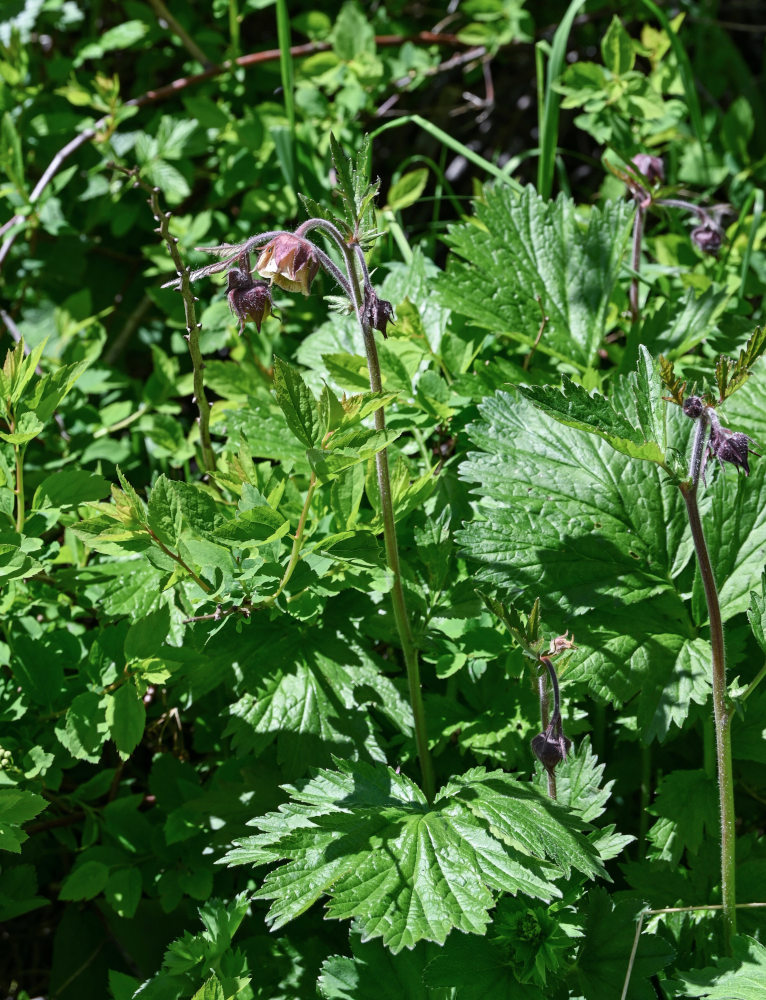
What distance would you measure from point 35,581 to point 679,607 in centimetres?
132

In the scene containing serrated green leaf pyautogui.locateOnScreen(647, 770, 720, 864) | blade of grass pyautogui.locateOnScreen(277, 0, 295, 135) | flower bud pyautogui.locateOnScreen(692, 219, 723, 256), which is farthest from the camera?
blade of grass pyautogui.locateOnScreen(277, 0, 295, 135)

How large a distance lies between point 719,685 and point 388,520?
0.59 m

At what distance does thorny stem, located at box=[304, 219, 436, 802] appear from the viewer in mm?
→ 1497

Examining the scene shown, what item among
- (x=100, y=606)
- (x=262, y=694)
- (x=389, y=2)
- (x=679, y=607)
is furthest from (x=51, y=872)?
(x=389, y=2)

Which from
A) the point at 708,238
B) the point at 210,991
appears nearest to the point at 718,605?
the point at 210,991

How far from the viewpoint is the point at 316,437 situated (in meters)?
1.47

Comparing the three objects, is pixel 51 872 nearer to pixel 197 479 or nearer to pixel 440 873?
pixel 197 479

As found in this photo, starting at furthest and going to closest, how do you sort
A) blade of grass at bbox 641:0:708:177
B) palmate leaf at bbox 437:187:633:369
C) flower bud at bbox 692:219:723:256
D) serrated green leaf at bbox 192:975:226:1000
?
blade of grass at bbox 641:0:708:177 → flower bud at bbox 692:219:723:256 → palmate leaf at bbox 437:187:633:369 → serrated green leaf at bbox 192:975:226:1000

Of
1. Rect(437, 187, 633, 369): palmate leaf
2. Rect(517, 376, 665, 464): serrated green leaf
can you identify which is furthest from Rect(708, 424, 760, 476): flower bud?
Rect(437, 187, 633, 369): palmate leaf

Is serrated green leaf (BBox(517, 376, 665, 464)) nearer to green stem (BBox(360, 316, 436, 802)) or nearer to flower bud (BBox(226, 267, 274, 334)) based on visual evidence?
green stem (BBox(360, 316, 436, 802))

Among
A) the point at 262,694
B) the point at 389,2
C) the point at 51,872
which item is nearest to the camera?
the point at 262,694

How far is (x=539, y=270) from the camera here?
2.33 meters

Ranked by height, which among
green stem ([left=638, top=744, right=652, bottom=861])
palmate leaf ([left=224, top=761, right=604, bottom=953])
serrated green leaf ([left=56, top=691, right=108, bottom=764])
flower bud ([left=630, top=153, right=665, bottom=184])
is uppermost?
flower bud ([left=630, top=153, right=665, bottom=184])

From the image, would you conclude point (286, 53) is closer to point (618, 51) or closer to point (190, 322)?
point (618, 51)
